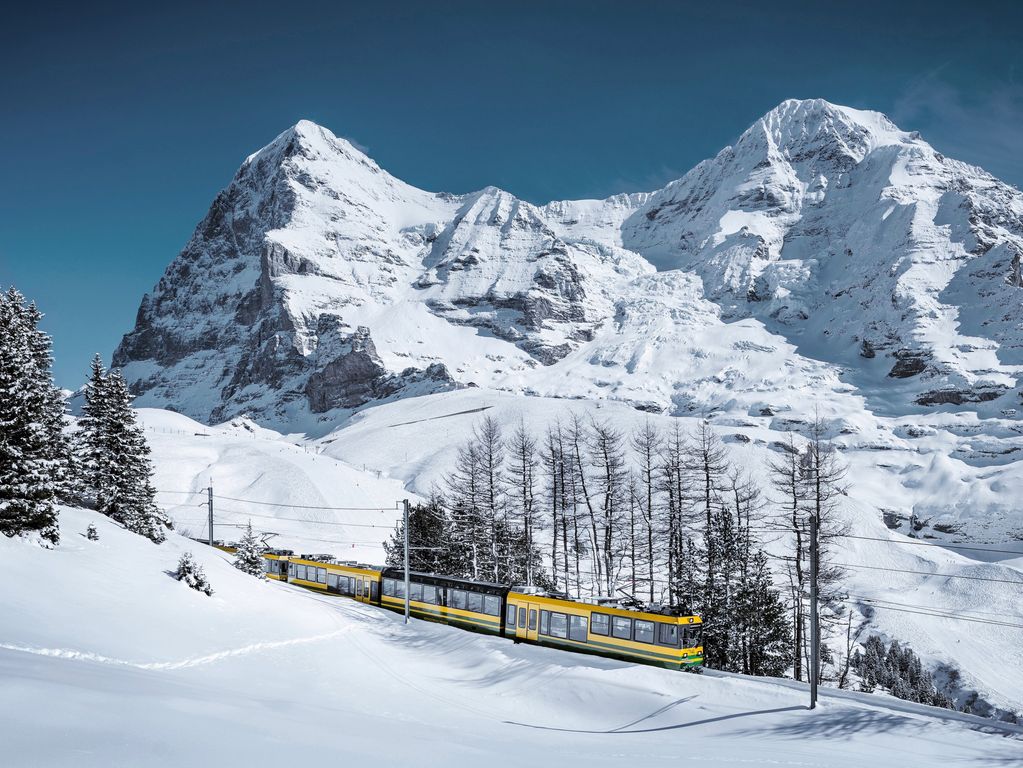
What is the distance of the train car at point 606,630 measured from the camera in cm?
2694

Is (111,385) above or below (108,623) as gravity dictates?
above

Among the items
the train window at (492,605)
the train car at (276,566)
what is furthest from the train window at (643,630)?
the train car at (276,566)

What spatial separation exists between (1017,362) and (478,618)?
700 feet

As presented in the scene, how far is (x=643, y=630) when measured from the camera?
27.8 metres

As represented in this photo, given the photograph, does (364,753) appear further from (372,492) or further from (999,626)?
(372,492)

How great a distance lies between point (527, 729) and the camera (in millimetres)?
18719

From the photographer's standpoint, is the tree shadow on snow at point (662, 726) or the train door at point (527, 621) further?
the train door at point (527, 621)

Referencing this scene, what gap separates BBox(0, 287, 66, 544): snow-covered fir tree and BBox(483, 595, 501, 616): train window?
1907 cm

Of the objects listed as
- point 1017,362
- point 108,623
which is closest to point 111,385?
point 108,623

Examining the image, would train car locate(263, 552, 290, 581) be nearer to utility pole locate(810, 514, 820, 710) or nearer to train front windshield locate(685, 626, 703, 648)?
train front windshield locate(685, 626, 703, 648)

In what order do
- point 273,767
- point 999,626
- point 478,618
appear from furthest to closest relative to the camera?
point 999,626 < point 478,618 < point 273,767

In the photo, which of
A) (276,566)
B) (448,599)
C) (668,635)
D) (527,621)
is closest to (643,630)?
(668,635)

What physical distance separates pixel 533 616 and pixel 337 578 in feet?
61.4

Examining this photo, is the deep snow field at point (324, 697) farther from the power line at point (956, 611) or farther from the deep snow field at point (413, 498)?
the power line at point (956, 611)
